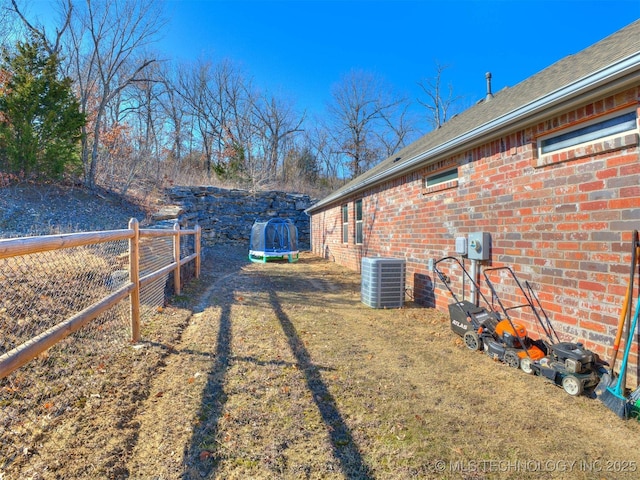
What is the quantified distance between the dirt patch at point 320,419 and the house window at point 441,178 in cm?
264

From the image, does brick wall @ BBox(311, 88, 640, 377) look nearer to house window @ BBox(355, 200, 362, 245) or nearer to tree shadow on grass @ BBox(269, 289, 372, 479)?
tree shadow on grass @ BBox(269, 289, 372, 479)

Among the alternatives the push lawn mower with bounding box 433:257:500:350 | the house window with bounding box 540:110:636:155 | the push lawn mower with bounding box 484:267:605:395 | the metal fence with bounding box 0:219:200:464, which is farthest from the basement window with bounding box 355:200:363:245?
the push lawn mower with bounding box 484:267:605:395

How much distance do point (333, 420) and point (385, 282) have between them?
3686mm

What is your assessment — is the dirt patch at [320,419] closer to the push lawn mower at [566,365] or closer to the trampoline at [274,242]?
the push lawn mower at [566,365]

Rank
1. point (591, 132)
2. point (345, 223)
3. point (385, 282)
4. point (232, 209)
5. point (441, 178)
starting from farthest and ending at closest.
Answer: point (232, 209) → point (345, 223) → point (385, 282) → point (441, 178) → point (591, 132)

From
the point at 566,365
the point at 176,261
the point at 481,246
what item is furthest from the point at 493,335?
the point at 176,261

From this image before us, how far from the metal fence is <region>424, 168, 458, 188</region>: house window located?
4596 millimetres

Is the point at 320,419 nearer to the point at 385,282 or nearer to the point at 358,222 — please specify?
the point at 385,282

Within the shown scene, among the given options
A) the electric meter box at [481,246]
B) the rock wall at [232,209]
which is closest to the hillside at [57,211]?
the rock wall at [232,209]

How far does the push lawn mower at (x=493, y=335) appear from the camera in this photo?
3484 millimetres

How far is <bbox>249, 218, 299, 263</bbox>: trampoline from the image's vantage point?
13453 millimetres

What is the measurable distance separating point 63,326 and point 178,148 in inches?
1023

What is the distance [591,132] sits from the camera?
3.32 meters

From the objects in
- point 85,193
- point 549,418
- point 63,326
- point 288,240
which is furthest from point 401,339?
point 85,193
